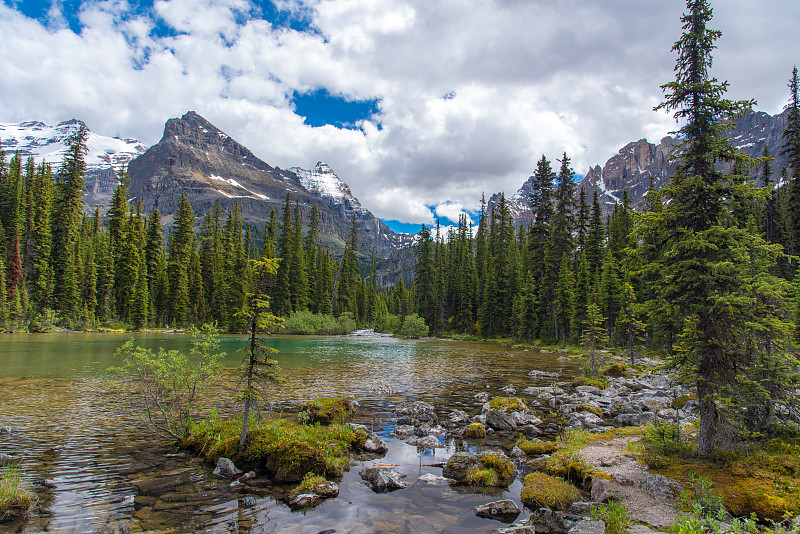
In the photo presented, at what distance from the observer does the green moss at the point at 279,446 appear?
1009 centimetres

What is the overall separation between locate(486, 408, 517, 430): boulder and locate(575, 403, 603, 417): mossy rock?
430 cm

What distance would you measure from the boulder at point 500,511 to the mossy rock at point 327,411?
7.01m

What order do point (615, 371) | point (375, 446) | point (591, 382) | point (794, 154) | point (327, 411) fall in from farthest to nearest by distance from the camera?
point (794, 154) → point (615, 371) → point (591, 382) → point (327, 411) → point (375, 446)

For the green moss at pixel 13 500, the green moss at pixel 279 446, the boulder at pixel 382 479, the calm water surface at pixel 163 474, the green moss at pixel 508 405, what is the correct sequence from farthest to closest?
the green moss at pixel 508 405 → the green moss at pixel 279 446 → the boulder at pixel 382 479 → the calm water surface at pixel 163 474 → the green moss at pixel 13 500

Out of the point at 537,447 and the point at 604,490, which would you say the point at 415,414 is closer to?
the point at 537,447

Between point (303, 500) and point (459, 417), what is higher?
point (303, 500)

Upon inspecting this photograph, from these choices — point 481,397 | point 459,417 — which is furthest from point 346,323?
point 459,417

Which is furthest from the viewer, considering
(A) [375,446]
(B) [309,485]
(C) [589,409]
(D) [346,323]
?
(D) [346,323]

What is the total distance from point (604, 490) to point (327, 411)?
9533 millimetres

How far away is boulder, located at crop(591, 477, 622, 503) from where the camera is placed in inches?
332

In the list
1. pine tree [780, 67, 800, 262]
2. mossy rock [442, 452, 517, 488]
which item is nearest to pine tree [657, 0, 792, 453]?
mossy rock [442, 452, 517, 488]

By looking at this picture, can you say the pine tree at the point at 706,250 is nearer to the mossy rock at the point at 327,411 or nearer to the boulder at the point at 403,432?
the boulder at the point at 403,432

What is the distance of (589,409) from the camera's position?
1736 cm

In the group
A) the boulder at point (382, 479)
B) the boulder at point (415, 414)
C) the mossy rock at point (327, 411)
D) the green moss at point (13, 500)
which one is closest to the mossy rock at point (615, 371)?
the boulder at point (415, 414)
